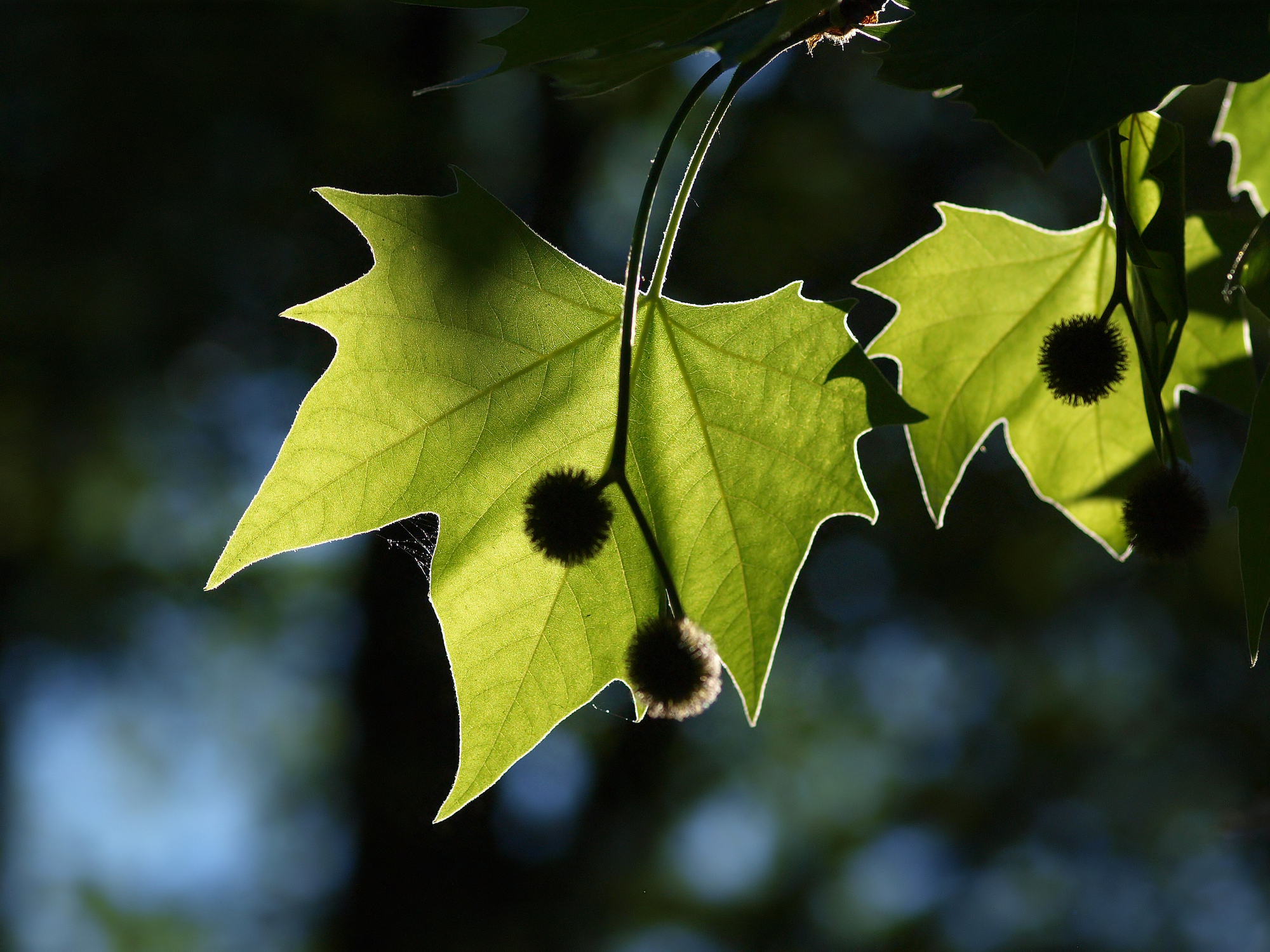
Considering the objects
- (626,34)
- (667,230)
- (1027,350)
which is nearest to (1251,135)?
(1027,350)

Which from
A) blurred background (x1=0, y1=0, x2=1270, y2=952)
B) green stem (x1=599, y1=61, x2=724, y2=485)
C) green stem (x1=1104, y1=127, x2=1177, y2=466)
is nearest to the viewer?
green stem (x1=1104, y1=127, x2=1177, y2=466)

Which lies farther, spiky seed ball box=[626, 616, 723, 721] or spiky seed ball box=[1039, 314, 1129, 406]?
spiky seed ball box=[1039, 314, 1129, 406]

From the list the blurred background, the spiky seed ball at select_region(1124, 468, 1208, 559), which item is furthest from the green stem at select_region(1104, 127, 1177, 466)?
the blurred background

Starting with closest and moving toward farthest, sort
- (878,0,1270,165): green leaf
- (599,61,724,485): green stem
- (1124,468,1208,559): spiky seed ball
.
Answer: (878,0,1270,165): green leaf, (599,61,724,485): green stem, (1124,468,1208,559): spiky seed ball

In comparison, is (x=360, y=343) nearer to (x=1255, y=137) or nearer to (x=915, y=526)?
(x=1255, y=137)

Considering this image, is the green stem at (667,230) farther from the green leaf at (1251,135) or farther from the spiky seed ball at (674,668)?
the green leaf at (1251,135)

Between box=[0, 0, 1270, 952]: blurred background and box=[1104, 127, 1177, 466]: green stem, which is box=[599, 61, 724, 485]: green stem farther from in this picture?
box=[0, 0, 1270, 952]: blurred background

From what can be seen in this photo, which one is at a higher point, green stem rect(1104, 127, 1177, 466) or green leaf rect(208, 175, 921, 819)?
green stem rect(1104, 127, 1177, 466)
